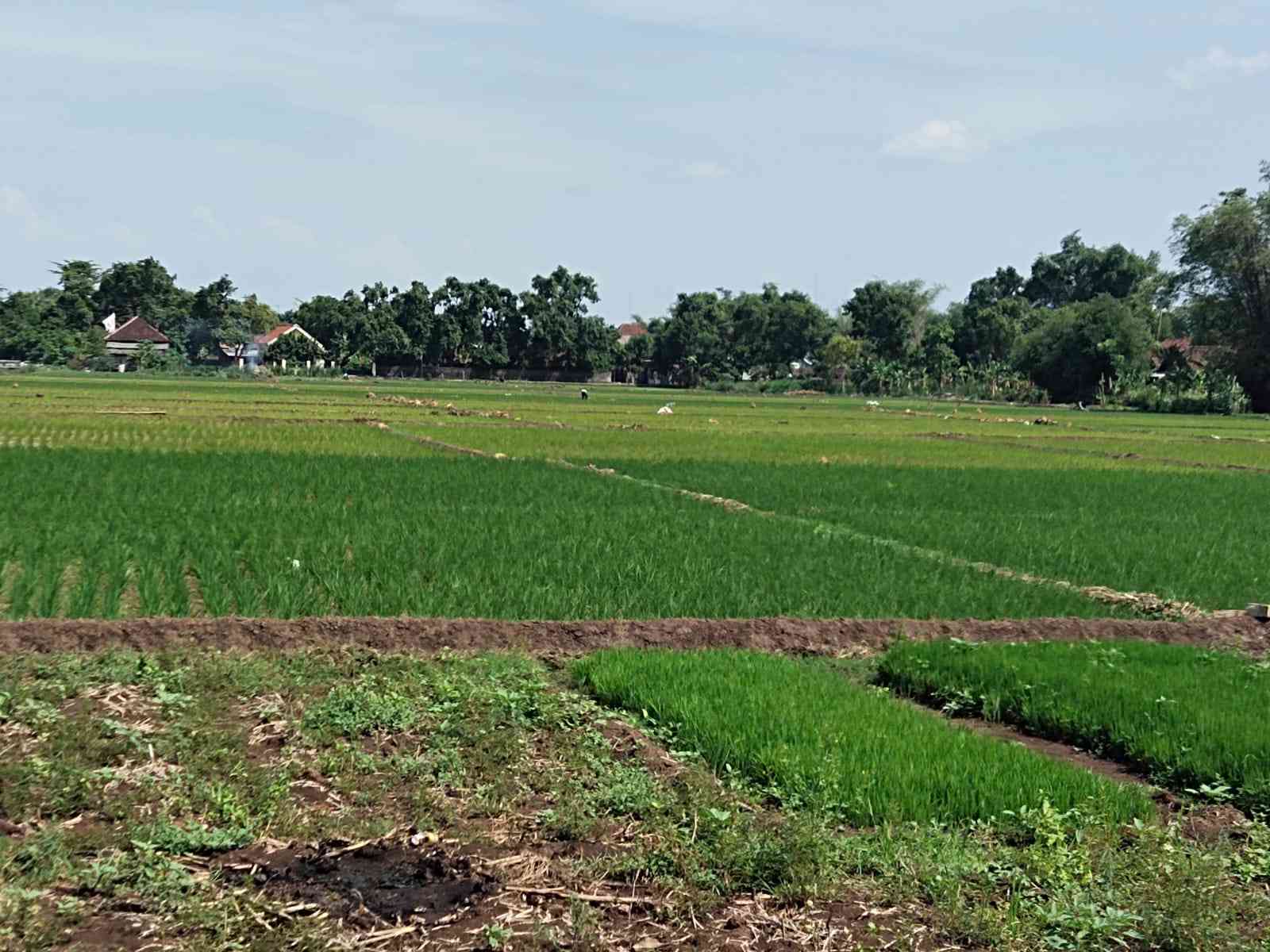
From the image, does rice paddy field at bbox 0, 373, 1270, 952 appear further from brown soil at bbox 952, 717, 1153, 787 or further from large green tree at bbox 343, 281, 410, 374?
large green tree at bbox 343, 281, 410, 374

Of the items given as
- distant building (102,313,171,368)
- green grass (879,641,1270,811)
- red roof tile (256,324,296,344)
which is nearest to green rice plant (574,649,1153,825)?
green grass (879,641,1270,811)

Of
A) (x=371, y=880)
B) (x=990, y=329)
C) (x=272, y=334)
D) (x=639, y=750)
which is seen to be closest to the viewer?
(x=371, y=880)

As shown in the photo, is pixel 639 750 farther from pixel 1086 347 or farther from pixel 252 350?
pixel 252 350

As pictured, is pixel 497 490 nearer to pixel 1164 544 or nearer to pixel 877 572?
pixel 877 572

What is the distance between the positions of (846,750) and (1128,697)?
7.08ft

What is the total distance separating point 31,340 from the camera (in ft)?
302

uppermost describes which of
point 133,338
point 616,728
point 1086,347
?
point 133,338

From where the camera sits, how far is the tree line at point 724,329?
76.4 m

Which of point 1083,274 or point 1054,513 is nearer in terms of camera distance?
point 1054,513

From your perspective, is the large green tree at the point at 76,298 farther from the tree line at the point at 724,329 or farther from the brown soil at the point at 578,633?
the brown soil at the point at 578,633

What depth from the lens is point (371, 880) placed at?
4.44 m

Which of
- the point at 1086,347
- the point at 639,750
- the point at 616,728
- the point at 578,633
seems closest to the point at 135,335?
the point at 1086,347

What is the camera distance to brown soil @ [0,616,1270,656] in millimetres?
→ 7809

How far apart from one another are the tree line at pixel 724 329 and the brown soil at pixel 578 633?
215ft
